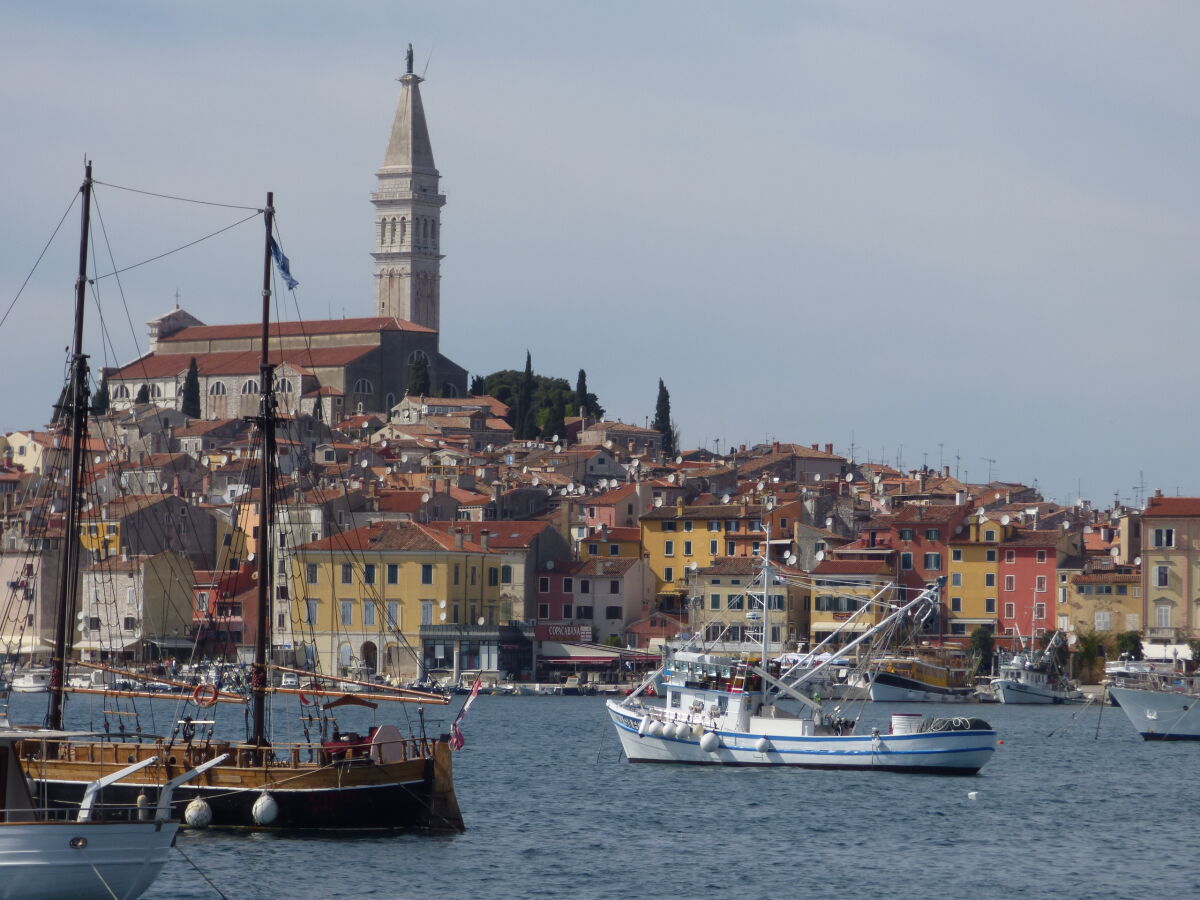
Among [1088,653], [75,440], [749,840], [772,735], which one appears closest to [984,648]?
[1088,653]

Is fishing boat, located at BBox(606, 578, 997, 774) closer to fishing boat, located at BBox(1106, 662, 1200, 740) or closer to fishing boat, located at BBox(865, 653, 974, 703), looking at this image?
fishing boat, located at BBox(1106, 662, 1200, 740)

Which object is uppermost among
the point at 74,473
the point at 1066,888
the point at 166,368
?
the point at 166,368

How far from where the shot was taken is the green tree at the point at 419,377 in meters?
145

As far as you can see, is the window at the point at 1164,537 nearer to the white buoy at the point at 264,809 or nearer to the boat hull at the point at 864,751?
the boat hull at the point at 864,751

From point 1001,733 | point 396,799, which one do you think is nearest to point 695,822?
point 396,799

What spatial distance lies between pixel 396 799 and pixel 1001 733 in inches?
1328

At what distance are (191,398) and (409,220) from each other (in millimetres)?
34459

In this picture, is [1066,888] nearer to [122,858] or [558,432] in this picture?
[122,858]

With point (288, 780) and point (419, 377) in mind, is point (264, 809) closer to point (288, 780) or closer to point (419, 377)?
point (288, 780)

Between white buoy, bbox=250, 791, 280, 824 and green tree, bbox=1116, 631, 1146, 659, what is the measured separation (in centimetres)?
5595

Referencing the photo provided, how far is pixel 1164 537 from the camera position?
271 feet

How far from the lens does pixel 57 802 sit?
31.2 meters

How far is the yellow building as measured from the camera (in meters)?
84.9

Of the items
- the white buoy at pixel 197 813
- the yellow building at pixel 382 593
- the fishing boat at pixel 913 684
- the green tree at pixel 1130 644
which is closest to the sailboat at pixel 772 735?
the white buoy at pixel 197 813
